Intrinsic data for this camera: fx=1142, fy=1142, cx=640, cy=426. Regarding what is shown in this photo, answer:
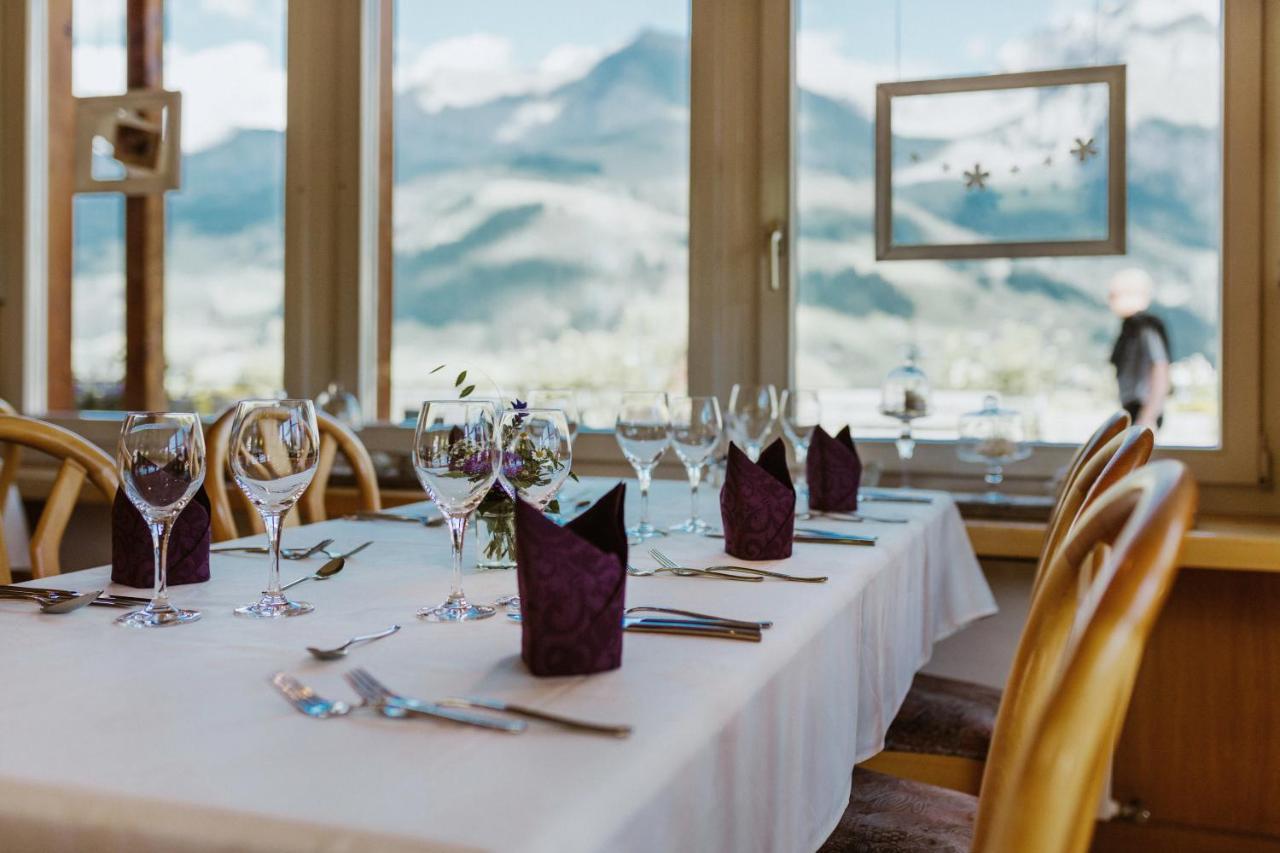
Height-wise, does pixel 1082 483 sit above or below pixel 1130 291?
below

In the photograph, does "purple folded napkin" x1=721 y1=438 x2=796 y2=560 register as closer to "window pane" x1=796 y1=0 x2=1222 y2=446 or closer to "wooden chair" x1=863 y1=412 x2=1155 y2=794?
"wooden chair" x1=863 y1=412 x2=1155 y2=794

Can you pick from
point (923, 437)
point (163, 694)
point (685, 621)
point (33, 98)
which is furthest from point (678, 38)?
point (163, 694)

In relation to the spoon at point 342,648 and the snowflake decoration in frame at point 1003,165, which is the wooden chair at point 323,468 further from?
the snowflake decoration in frame at point 1003,165

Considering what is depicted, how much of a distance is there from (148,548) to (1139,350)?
2.23m

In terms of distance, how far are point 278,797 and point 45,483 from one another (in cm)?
299

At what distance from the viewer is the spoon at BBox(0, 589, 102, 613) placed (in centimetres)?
98

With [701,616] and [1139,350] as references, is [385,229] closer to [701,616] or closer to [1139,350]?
[1139,350]

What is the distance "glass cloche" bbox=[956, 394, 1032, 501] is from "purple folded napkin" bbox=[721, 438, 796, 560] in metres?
1.29

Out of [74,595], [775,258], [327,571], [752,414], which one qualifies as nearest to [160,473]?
[74,595]

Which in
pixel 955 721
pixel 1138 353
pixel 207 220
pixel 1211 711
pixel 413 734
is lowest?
pixel 1211 711

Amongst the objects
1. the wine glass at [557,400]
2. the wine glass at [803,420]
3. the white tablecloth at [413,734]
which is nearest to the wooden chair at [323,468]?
the wine glass at [557,400]

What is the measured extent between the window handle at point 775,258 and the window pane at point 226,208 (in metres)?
1.46

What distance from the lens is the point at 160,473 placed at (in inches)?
37.3

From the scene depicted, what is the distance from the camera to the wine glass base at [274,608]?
38.7 inches
